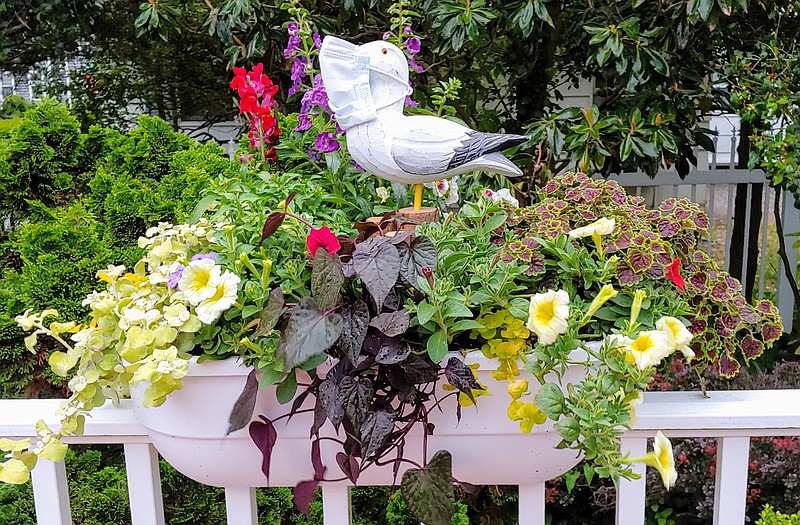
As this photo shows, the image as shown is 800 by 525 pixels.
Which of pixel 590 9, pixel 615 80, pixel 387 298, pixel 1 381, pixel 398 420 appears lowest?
pixel 1 381

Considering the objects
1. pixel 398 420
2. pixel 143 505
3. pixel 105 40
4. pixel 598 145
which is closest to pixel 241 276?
pixel 398 420

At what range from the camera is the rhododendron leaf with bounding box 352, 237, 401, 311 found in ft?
2.10

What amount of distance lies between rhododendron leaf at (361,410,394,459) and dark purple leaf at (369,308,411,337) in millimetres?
86

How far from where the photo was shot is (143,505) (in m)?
0.90

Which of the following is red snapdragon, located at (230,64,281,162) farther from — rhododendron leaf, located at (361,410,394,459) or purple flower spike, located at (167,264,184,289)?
rhododendron leaf, located at (361,410,394,459)

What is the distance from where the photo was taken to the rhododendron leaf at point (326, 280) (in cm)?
66

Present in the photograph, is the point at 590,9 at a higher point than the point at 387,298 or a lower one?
higher

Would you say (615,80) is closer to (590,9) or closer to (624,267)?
(590,9)

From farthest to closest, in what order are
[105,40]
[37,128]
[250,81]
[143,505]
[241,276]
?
[105,40]
[37,128]
[250,81]
[143,505]
[241,276]

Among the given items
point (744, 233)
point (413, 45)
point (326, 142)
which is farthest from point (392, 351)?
point (744, 233)

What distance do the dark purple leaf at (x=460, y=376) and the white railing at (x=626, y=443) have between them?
0.28 m

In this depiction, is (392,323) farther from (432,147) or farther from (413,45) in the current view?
(413,45)

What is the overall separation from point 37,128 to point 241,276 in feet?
3.41

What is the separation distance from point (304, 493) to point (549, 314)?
0.35m
